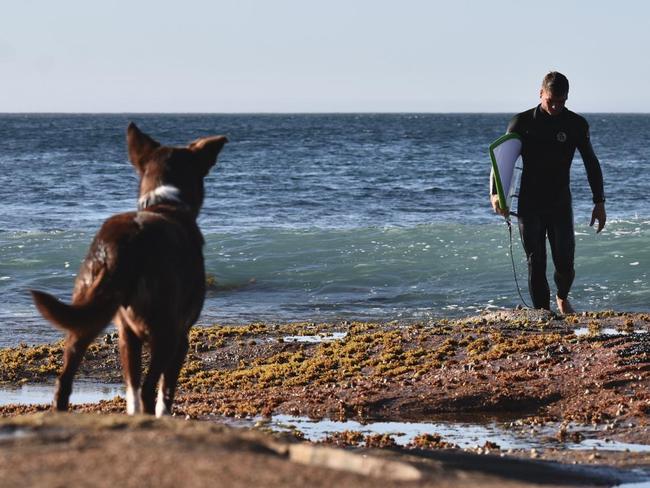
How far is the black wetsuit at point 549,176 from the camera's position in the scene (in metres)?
11.4

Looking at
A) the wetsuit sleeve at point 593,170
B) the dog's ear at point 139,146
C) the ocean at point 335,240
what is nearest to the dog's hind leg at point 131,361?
the dog's ear at point 139,146

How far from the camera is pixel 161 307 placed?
5.97 m

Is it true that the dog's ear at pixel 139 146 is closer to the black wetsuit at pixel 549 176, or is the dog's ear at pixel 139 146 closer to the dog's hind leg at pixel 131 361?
the dog's hind leg at pixel 131 361

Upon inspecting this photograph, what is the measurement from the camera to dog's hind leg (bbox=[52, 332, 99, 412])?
6.12 meters

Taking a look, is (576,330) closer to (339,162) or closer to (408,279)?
(408,279)

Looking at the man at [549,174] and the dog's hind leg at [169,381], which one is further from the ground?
the man at [549,174]

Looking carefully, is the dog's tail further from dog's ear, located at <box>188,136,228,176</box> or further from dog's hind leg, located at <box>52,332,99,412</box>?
dog's ear, located at <box>188,136,228,176</box>

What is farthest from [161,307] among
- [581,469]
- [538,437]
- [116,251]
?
[538,437]

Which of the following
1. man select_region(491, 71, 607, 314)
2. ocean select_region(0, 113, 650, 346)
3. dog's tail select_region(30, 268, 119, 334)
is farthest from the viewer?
ocean select_region(0, 113, 650, 346)

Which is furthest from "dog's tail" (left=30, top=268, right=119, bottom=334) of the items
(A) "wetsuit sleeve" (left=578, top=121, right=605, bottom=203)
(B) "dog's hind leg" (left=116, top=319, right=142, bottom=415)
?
(A) "wetsuit sleeve" (left=578, top=121, right=605, bottom=203)

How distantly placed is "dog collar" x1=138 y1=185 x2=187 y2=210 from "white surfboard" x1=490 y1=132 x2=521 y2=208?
17.3 feet

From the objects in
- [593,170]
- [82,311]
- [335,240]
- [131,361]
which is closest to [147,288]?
[82,311]

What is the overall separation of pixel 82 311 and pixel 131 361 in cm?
63
